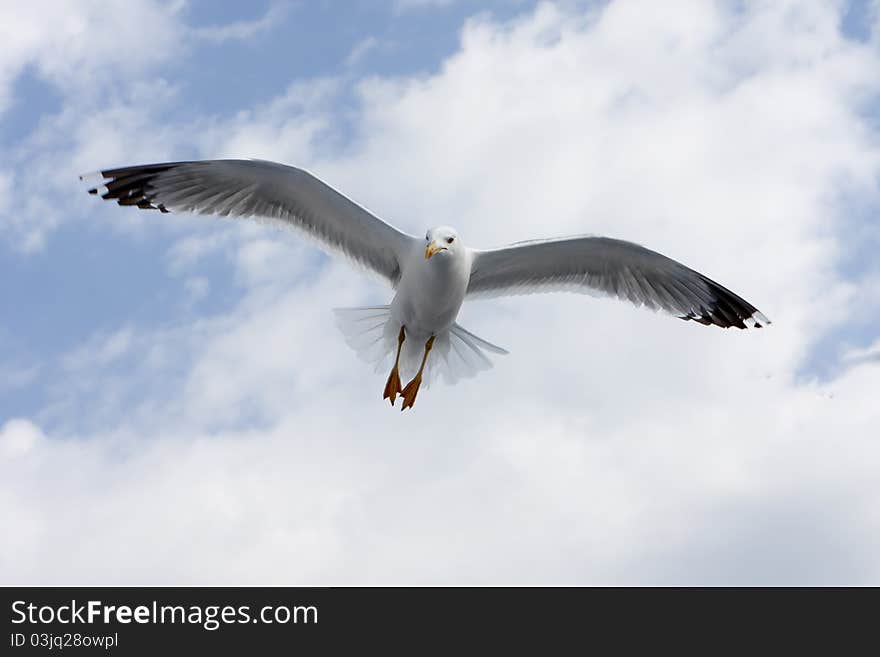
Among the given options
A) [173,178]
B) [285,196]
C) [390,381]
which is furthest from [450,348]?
[173,178]

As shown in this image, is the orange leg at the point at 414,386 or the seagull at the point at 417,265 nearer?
the seagull at the point at 417,265

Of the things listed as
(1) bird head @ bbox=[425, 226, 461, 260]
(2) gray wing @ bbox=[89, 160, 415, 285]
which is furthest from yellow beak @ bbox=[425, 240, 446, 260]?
(2) gray wing @ bbox=[89, 160, 415, 285]

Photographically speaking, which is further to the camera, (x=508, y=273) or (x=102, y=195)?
(x=508, y=273)

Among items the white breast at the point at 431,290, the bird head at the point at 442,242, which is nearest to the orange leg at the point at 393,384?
the white breast at the point at 431,290

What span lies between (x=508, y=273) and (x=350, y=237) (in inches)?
43.1

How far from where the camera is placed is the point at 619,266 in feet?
24.7

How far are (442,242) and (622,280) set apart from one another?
1534mm

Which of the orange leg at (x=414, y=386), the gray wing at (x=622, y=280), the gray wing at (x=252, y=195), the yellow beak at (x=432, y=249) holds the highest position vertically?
the gray wing at (x=252, y=195)

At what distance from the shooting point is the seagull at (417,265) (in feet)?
22.7

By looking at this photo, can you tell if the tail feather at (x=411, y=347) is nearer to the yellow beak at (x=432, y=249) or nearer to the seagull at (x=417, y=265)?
the seagull at (x=417, y=265)

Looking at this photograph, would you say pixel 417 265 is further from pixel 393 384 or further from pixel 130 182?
pixel 130 182

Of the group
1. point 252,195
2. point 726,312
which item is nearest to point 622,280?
point 726,312

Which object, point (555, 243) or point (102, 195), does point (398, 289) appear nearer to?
point (555, 243)

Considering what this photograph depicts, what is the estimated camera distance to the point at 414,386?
7617 millimetres
